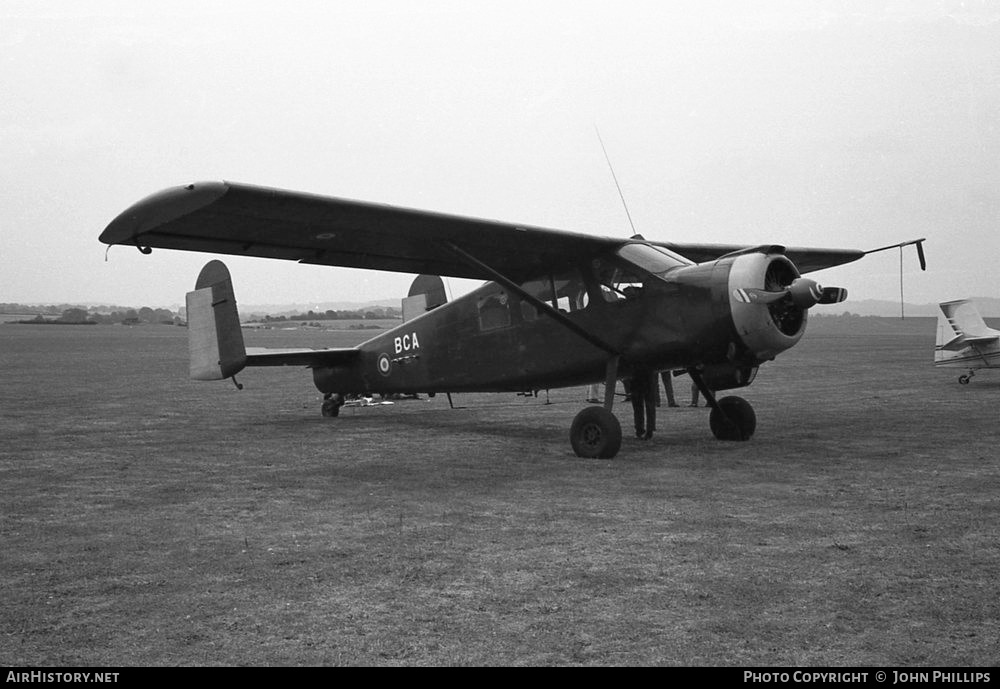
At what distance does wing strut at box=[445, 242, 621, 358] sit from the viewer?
9.73 metres

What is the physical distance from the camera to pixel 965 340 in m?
20.3

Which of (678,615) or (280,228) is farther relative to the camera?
(280,228)

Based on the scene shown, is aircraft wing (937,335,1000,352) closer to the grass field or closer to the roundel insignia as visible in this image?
the grass field

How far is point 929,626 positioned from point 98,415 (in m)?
13.7

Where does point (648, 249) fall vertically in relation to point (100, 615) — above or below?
above

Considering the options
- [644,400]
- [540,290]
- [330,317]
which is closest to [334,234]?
[540,290]

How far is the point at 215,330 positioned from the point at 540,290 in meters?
5.60

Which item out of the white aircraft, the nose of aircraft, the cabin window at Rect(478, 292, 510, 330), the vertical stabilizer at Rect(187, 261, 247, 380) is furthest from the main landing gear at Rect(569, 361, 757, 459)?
the white aircraft

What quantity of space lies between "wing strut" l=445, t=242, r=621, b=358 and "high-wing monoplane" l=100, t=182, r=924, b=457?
19 mm

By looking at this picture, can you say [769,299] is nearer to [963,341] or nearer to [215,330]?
[215,330]

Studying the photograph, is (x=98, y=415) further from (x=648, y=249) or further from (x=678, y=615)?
(x=678, y=615)
